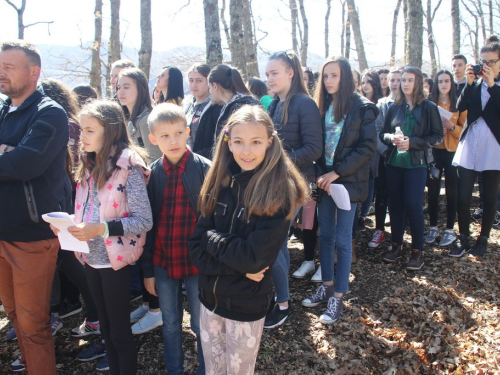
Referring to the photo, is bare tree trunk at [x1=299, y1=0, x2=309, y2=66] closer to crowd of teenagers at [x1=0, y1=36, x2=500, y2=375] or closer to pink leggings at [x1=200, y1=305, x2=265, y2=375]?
crowd of teenagers at [x1=0, y1=36, x2=500, y2=375]

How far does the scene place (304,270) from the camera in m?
4.72

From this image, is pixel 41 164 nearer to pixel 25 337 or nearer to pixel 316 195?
pixel 25 337

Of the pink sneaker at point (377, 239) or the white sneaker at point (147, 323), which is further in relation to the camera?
the pink sneaker at point (377, 239)

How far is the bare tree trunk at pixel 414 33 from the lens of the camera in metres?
8.45

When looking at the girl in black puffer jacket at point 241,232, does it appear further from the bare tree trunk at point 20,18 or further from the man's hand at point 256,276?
the bare tree trunk at point 20,18

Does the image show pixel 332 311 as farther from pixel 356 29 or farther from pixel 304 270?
pixel 356 29

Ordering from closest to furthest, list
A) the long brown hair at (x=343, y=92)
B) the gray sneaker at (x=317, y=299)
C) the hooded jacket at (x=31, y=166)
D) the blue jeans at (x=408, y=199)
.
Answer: the hooded jacket at (x=31, y=166) < the long brown hair at (x=343, y=92) < the gray sneaker at (x=317, y=299) < the blue jeans at (x=408, y=199)

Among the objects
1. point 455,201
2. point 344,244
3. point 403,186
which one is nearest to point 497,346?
point 344,244

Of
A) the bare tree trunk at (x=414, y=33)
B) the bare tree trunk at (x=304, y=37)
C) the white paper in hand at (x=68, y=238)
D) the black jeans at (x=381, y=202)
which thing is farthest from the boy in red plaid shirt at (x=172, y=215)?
the bare tree trunk at (x=304, y=37)

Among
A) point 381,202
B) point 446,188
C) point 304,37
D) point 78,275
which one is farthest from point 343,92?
point 304,37

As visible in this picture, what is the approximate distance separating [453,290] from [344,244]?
1.63m

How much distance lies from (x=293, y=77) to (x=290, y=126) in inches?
20.7

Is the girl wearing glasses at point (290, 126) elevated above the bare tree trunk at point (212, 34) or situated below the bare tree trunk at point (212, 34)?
below

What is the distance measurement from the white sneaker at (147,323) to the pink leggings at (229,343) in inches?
55.5
